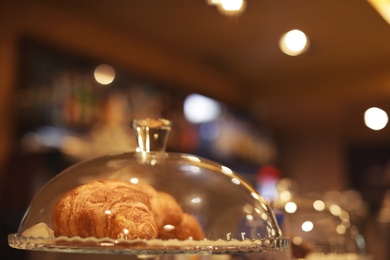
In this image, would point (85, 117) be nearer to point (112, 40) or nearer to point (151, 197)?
point (112, 40)

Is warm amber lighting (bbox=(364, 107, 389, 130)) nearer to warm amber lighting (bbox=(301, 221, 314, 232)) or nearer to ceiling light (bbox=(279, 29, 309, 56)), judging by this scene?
ceiling light (bbox=(279, 29, 309, 56))

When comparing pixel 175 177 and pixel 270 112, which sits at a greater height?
A: pixel 270 112

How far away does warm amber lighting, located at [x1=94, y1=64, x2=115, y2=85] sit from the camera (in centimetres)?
350

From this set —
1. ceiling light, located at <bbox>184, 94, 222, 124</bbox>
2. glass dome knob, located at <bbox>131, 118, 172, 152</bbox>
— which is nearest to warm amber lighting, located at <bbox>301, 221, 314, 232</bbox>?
glass dome knob, located at <bbox>131, 118, 172, 152</bbox>

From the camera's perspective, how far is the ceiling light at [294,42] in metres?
3.51

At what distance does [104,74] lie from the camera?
3568 mm

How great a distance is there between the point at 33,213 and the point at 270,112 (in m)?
4.89

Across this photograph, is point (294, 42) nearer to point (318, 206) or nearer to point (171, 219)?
point (318, 206)

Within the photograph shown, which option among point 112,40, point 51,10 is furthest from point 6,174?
point 112,40

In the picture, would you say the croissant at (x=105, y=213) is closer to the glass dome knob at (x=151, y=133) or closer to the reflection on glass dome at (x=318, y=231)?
Result: the glass dome knob at (x=151, y=133)

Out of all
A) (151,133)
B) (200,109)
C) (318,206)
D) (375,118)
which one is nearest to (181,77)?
(200,109)

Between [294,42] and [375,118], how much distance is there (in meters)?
2.10

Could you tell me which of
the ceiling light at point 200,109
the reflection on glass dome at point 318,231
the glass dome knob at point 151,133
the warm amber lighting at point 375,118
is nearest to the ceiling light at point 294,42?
the ceiling light at point 200,109

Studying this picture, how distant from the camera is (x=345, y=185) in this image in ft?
21.6
